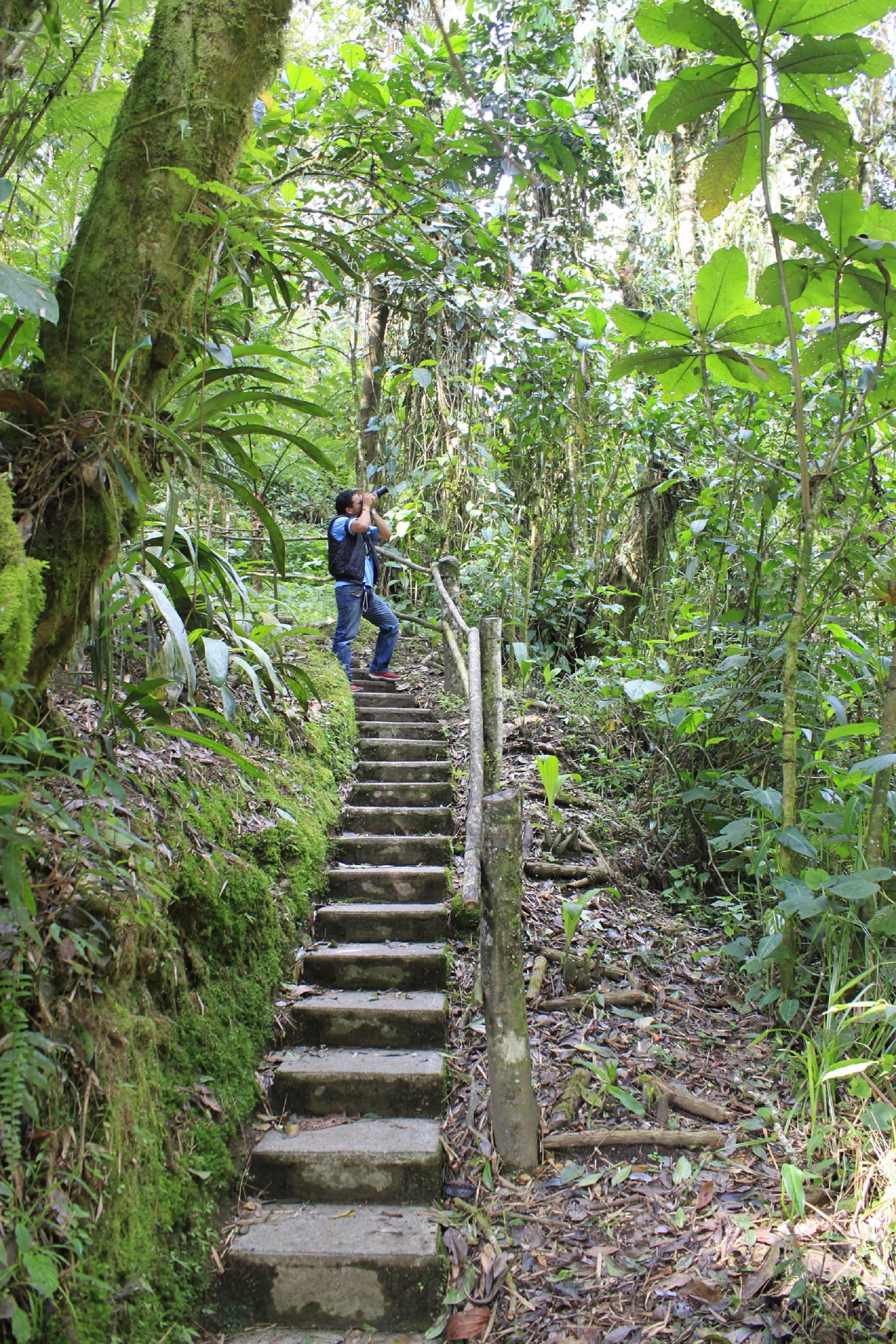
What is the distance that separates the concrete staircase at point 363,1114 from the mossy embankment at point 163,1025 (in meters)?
0.15

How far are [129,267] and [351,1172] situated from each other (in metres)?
2.51

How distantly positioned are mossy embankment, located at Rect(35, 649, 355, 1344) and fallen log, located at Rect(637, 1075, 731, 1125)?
1310 millimetres

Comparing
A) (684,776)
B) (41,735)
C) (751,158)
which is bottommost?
(684,776)

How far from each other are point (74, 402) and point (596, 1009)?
273cm

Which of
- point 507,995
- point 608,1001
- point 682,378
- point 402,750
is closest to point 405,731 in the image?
point 402,750

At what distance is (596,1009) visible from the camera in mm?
3047

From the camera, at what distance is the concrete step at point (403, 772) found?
470 centimetres

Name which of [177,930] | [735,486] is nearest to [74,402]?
[177,930]

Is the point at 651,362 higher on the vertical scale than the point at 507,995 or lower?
higher

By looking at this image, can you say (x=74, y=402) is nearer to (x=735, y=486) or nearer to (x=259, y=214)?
(x=259, y=214)

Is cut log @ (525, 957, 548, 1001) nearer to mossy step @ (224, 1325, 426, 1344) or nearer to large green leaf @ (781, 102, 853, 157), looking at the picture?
mossy step @ (224, 1325, 426, 1344)

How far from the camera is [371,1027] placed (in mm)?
2877

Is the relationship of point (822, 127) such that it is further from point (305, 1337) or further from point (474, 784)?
point (305, 1337)

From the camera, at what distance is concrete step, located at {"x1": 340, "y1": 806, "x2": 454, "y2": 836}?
13.7 ft
